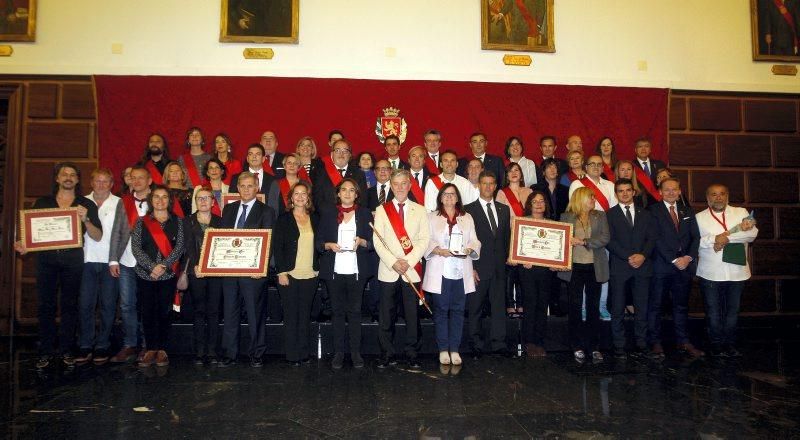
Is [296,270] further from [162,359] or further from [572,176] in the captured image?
[572,176]

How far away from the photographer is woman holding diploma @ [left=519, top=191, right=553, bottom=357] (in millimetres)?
4855

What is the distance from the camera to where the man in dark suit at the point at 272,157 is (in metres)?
5.92

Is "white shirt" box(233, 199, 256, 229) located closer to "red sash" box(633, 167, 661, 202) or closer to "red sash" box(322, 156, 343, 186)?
"red sash" box(322, 156, 343, 186)

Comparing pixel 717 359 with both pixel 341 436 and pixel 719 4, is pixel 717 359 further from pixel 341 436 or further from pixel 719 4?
pixel 719 4

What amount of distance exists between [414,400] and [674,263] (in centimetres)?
310

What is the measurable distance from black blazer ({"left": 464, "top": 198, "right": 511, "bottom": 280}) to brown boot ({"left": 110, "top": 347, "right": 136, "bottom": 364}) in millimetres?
3301

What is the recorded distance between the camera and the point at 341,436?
2908 millimetres

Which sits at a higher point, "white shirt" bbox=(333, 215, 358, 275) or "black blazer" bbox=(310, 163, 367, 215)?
"black blazer" bbox=(310, 163, 367, 215)

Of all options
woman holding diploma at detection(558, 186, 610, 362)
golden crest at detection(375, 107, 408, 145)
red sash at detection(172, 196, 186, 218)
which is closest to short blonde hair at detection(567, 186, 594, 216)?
woman holding diploma at detection(558, 186, 610, 362)

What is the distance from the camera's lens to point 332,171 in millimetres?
5516

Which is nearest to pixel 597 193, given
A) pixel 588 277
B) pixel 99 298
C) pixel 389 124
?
pixel 588 277

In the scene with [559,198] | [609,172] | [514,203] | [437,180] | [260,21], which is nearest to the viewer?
[514,203]

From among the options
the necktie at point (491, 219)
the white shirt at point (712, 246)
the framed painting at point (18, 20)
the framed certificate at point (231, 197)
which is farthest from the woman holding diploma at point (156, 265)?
the white shirt at point (712, 246)

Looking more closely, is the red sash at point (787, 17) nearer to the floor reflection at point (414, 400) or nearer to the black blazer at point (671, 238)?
the black blazer at point (671, 238)
